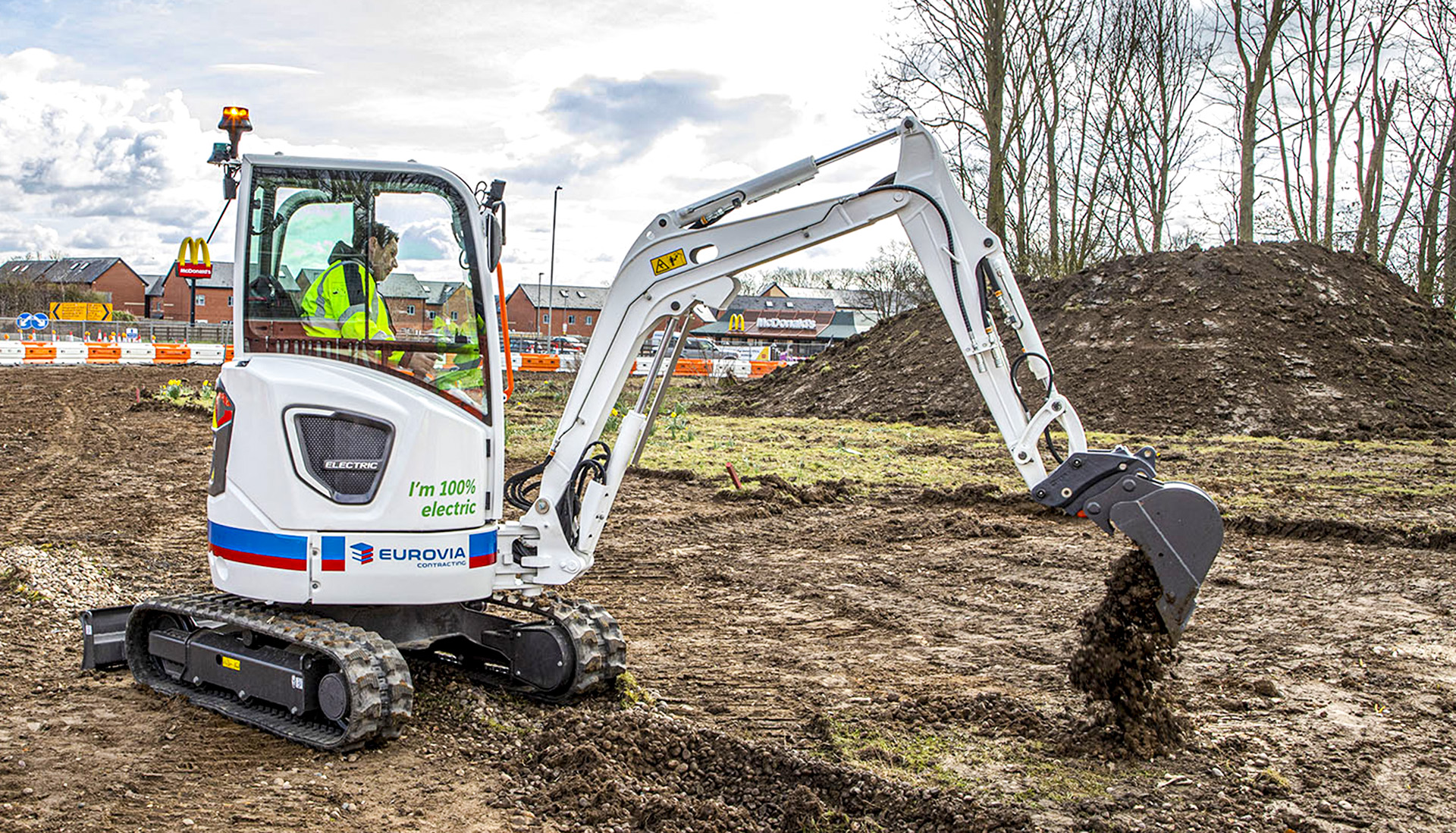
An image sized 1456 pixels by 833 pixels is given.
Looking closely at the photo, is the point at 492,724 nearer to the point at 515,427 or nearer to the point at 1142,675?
the point at 1142,675

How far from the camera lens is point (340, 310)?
19.0 ft

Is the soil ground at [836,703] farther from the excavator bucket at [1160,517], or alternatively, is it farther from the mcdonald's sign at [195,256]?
the mcdonald's sign at [195,256]

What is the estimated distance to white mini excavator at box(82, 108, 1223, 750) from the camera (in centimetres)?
550

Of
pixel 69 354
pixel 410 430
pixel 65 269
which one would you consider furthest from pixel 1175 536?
pixel 65 269

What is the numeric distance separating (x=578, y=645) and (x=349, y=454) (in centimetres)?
151

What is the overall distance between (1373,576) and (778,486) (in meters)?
6.37

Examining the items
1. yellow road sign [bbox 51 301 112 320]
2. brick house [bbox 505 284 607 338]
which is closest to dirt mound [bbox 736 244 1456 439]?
yellow road sign [bbox 51 301 112 320]

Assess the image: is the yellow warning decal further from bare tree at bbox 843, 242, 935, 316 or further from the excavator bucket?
bare tree at bbox 843, 242, 935, 316

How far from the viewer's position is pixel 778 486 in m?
13.8

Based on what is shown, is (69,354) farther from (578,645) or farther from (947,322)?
(947,322)

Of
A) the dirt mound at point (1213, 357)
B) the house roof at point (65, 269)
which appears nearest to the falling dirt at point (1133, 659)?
the dirt mound at point (1213, 357)

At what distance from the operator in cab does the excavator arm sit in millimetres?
1010

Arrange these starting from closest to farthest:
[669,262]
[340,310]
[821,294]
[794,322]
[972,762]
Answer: [972,762]
[340,310]
[669,262]
[794,322]
[821,294]

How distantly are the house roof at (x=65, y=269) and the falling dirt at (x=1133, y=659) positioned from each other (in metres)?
81.6
